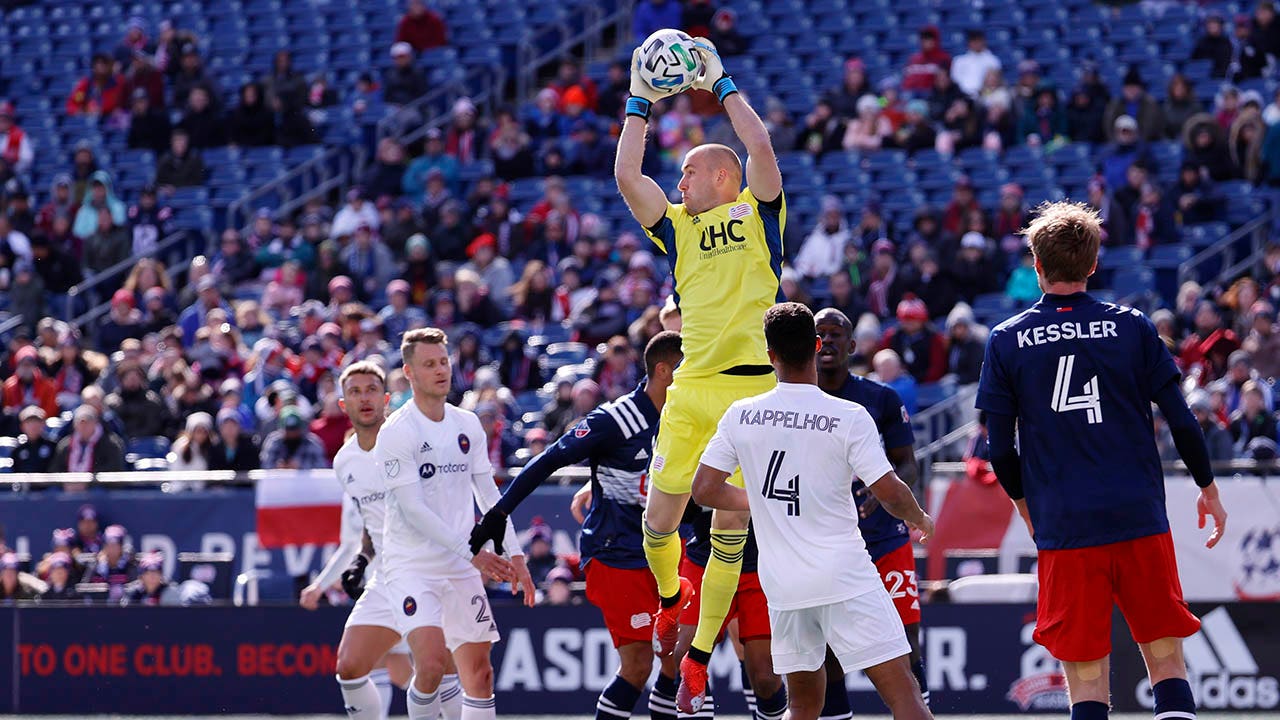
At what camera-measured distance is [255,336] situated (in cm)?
1997

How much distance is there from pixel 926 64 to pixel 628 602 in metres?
13.0

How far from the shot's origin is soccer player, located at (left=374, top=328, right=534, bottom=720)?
9.14 meters

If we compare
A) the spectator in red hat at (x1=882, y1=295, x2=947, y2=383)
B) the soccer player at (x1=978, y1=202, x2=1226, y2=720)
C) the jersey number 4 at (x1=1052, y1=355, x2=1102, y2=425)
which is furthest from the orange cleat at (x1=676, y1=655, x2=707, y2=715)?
the spectator in red hat at (x1=882, y1=295, x2=947, y2=383)

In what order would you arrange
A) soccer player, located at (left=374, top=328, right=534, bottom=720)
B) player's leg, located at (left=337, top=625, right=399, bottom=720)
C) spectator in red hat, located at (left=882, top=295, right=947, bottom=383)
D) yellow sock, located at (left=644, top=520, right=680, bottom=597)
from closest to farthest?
yellow sock, located at (left=644, top=520, right=680, bottom=597)
soccer player, located at (left=374, top=328, right=534, bottom=720)
player's leg, located at (left=337, top=625, right=399, bottom=720)
spectator in red hat, located at (left=882, top=295, right=947, bottom=383)

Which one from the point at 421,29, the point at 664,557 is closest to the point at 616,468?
the point at 664,557

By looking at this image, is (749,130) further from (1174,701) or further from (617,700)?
(1174,701)

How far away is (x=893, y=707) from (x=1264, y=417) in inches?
350

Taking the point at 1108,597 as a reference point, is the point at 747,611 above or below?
below

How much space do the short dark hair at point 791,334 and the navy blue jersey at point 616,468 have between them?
1.98 meters

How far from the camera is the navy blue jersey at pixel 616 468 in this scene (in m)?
8.97

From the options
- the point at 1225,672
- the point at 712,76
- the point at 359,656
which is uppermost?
the point at 712,76

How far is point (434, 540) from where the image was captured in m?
9.16

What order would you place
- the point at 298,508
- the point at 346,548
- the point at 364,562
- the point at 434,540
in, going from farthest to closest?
the point at 298,508
the point at 346,548
the point at 364,562
the point at 434,540

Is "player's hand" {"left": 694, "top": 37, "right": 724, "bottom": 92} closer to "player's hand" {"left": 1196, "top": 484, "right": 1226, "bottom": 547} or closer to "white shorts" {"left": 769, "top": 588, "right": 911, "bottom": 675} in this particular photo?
"white shorts" {"left": 769, "top": 588, "right": 911, "bottom": 675}
